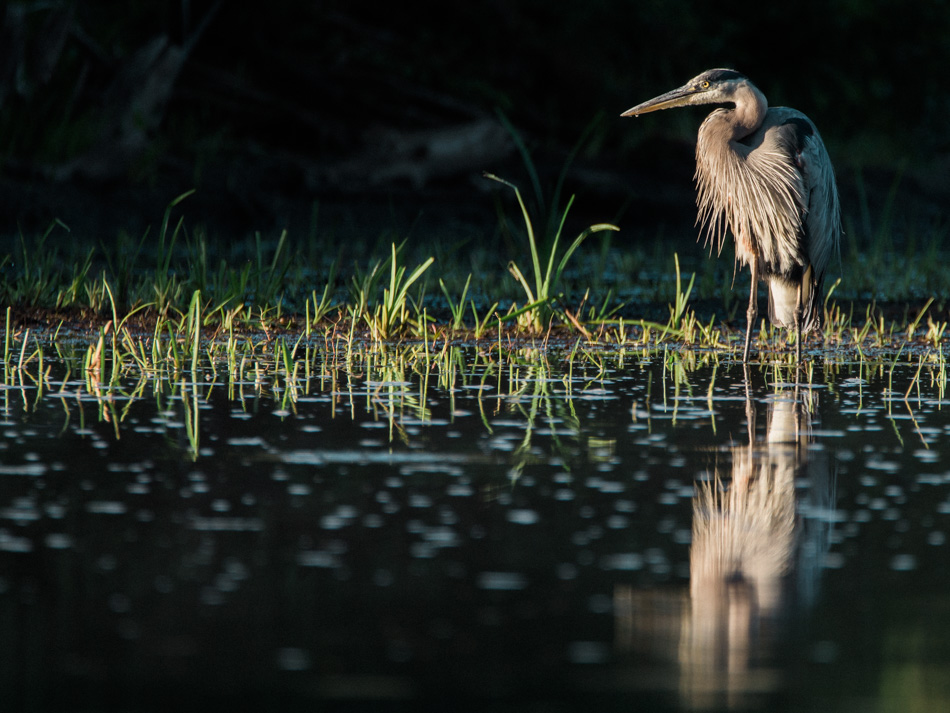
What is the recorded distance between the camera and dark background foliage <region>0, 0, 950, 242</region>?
420 inches

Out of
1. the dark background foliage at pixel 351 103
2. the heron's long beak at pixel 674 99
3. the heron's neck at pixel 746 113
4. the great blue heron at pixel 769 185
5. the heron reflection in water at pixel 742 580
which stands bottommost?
the heron reflection in water at pixel 742 580

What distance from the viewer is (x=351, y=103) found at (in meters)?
11.8

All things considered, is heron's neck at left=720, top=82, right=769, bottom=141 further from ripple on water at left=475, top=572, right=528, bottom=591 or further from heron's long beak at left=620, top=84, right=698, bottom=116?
ripple on water at left=475, top=572, right=528, bottom=591

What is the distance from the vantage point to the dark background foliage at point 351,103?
35.0 ft

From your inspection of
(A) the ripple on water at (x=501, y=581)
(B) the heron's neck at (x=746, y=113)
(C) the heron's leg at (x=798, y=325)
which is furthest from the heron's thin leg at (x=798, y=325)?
(A) the ripple on water at (x=501, y=581)

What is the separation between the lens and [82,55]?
449 inches

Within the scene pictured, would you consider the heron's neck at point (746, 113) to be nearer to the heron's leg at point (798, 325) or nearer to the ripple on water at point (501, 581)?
the heron's leg at point (798, 325)

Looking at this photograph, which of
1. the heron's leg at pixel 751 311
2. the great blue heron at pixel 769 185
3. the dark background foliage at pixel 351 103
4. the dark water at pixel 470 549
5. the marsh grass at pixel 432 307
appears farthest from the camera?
the dark background foliage at pixel 351 103

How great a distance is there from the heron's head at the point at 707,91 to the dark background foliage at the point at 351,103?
4877 millimetres

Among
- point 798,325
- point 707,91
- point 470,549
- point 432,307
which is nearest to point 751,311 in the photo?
point 798,325

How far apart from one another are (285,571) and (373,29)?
11368 mm

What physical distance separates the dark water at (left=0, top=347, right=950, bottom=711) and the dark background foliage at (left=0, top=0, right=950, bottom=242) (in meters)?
6.16

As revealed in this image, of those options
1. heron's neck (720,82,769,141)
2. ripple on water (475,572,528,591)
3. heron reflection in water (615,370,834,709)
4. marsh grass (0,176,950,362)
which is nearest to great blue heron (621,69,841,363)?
heron's neck (720,82,769,141)

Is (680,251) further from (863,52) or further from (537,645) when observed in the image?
(537,645)
